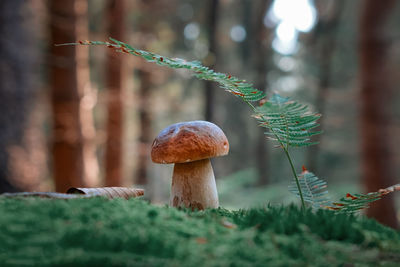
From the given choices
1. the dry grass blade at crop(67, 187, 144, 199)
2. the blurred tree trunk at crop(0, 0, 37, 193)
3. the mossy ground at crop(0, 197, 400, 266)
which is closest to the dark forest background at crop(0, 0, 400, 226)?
the blurred tree trunk at crop(0, 0, 37, 193)

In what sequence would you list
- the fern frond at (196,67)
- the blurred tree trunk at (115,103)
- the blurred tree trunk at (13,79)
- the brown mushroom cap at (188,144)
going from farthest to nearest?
1. the blurred tree trunk at (115,103)
2. the blurred tree trunk at (13,79)
3. the brown mushroom cap at (188,144)
4. the fern frond at (196,67)

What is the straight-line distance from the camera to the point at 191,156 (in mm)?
1935

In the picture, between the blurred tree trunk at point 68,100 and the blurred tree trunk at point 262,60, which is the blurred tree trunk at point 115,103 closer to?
the blurred tree trunk at point 68,100

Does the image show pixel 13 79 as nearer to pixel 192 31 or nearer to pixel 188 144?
pixel 188 144

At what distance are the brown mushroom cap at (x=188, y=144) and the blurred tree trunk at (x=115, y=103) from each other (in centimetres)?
721

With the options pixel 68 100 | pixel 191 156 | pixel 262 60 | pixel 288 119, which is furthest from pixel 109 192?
pixel 262 60

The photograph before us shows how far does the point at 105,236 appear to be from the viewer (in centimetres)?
103

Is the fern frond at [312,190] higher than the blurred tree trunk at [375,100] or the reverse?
the reverse

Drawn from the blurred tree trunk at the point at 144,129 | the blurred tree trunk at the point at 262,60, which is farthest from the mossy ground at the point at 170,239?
the blurred tree trunk at the point at 262,60

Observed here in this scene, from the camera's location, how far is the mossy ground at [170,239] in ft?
3.14

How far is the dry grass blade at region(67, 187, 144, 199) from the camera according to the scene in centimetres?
175

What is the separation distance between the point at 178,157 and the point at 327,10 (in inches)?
603

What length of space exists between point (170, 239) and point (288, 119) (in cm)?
100

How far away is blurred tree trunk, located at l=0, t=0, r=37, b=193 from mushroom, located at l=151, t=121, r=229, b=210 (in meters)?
3.98
